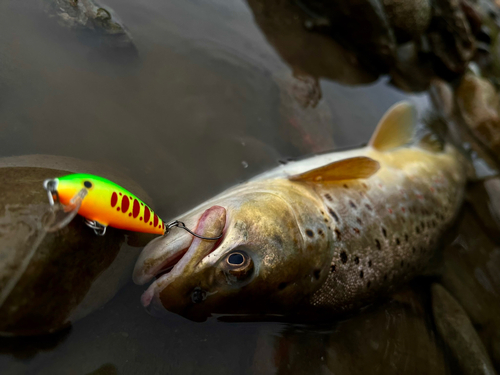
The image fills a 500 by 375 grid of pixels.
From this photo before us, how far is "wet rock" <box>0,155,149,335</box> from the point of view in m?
1.63

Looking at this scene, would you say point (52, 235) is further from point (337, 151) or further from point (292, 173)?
point (337, 151)

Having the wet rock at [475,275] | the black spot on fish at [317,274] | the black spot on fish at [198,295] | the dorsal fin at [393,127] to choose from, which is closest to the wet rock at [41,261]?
the black spot on fish at [198,295]

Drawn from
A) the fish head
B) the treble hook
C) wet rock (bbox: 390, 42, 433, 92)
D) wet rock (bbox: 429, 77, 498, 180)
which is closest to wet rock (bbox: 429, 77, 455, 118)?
wet rock (bbox: 429, 77, 498, 180)

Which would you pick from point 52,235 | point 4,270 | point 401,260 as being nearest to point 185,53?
point 52,235

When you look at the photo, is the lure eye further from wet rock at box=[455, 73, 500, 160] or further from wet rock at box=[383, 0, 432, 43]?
wet rock at box=[455, 73, 500, 160]

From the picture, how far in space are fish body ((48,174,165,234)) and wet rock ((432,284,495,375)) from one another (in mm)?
3094

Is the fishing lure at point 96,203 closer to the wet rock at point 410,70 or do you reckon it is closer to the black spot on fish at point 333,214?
the black spot on fish at point 333,214

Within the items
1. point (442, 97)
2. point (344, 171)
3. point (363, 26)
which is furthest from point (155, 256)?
point (442, 97)

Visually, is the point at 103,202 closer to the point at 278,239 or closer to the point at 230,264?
the point at 230,264

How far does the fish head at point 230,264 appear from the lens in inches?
79.7

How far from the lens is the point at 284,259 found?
7.17ft

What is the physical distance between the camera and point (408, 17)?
5.21m

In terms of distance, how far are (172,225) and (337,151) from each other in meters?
2.59

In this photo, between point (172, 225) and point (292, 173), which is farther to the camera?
point (292, 173)
